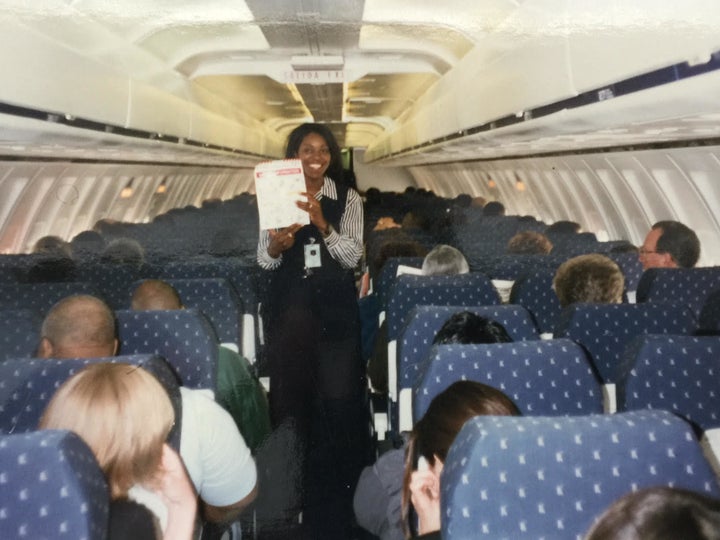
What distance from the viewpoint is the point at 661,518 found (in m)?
1.09

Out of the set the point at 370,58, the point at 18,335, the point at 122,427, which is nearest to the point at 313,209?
the point at 18,335

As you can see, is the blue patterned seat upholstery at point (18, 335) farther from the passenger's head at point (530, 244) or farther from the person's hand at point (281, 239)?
the passenger's head at point (530, 244)

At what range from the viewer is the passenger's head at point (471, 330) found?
9.30 feet

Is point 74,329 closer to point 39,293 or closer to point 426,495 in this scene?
point 426,495

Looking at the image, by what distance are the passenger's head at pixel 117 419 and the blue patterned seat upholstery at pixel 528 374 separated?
1029 millimetres

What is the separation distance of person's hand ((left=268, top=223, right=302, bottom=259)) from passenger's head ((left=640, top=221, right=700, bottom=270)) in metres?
3.12

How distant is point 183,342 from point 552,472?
1894mm

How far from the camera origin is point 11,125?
3.85m

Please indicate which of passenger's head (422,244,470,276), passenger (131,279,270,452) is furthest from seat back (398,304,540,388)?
passenger's head (422,244,470,276)

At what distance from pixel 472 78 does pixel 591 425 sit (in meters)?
4.94

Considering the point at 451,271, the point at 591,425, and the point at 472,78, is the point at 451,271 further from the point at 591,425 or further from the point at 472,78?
the point at 591,425

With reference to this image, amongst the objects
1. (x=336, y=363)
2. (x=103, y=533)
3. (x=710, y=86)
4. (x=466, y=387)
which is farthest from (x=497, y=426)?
(x=336, y=363)

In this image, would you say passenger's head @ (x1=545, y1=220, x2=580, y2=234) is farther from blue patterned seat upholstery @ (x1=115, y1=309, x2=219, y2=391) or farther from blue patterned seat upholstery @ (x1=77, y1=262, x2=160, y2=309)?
blue patterned seat upholstery @ (x1=115, y1=309, x2=219, y2=391)

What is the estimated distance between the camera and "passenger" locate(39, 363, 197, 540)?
5.25 ft
